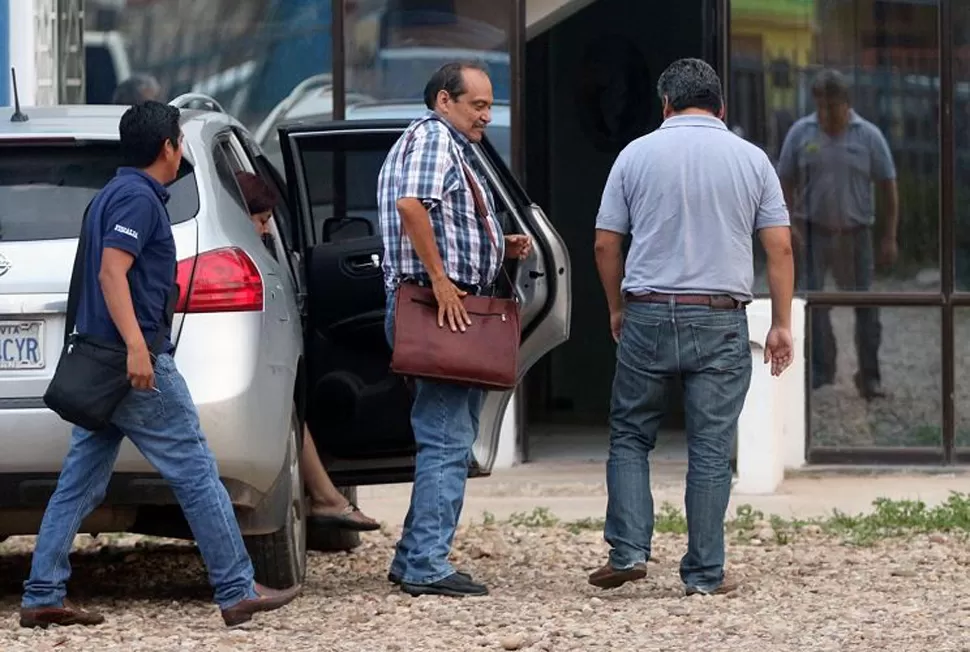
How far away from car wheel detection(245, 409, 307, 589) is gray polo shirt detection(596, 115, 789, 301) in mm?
1236

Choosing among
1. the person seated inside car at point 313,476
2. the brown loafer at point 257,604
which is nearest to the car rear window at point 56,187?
the person seated inside car at point 313,476

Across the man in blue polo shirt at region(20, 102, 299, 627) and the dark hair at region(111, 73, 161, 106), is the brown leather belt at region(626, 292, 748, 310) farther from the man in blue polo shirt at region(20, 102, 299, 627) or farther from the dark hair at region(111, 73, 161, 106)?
the dark hair at region(111, 73, 161, 106)

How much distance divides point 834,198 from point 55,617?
5526 mm

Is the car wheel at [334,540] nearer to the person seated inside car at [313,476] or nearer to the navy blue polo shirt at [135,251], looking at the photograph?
the person seated inside car at [313,476]

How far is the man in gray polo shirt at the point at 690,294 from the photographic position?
6.82 meters

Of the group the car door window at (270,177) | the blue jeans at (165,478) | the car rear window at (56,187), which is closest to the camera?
the blue jeans at (165,478)

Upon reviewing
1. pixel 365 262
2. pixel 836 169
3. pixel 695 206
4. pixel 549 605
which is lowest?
pixel 549 605

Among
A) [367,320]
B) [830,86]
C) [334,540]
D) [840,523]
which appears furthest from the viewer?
[830,86]

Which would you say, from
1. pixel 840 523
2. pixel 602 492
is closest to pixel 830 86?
pixel 602 492

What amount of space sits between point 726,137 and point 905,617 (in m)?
1.64

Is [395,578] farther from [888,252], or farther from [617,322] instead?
[888,252]

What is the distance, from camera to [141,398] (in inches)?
239

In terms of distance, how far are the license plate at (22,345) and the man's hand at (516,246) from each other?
158cm

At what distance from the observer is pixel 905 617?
6.52 meters
